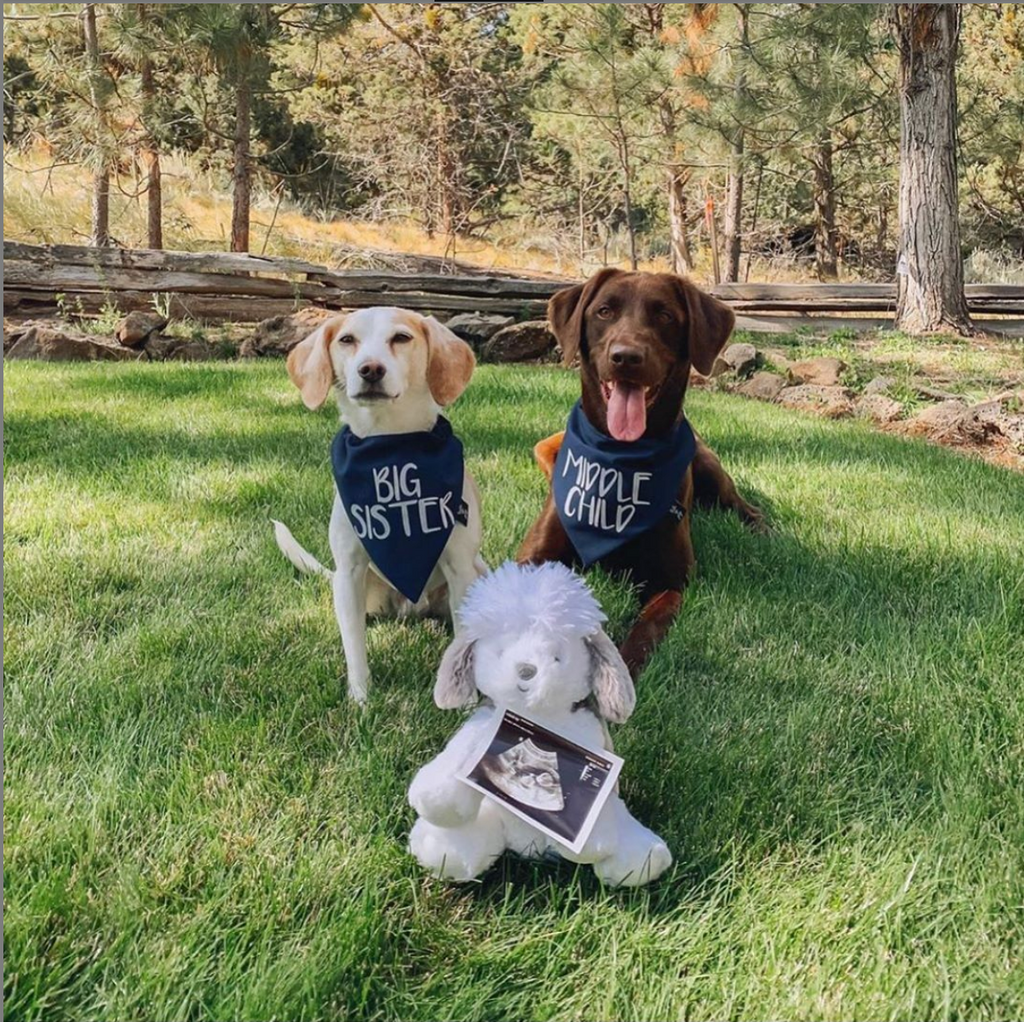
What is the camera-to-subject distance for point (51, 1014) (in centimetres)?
114

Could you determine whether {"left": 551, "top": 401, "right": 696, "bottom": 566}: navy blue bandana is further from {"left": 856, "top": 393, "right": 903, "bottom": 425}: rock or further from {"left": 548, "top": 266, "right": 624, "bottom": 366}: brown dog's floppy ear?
{"left": 856, "top": 393, "right": 903, "bottom": 425}: rock

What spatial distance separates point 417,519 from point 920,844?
124 centimetres

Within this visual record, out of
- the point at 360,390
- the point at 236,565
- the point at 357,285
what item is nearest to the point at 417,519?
the point at 360,390

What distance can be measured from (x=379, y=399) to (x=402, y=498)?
0.80ft

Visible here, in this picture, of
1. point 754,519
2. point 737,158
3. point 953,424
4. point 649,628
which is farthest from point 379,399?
point 737,158

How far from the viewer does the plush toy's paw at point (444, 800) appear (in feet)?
4.35

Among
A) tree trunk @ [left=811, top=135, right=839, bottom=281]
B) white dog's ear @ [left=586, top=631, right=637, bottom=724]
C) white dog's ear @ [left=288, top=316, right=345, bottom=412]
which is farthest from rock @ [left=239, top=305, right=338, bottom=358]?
tree trunk @ [left=811, top=135, right=839, bottom=281]

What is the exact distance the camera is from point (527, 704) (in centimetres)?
138

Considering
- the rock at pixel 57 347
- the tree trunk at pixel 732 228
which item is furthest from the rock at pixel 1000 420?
the tree trunk at pixel 732 228

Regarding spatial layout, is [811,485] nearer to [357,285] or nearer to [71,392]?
[71,392]

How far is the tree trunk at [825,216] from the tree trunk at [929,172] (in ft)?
28.0

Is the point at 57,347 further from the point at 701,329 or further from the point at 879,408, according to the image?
the point at 879,408

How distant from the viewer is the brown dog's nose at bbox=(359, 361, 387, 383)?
1926mm

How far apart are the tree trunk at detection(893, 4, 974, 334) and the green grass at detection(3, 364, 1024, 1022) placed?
6.72 meters
